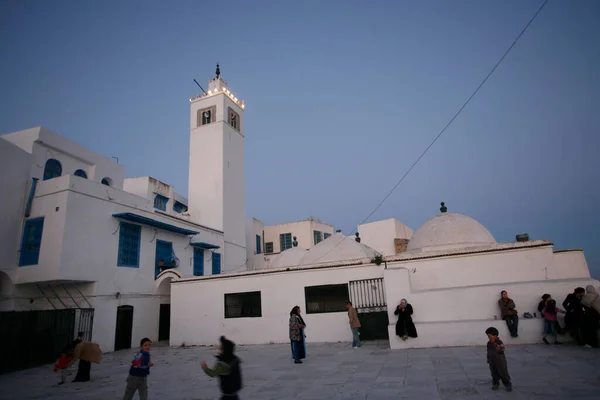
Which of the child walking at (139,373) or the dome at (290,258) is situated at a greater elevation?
the dome at (290,258)

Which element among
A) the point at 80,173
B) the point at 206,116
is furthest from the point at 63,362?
the point at 206,116

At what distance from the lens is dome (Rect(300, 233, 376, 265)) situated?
18.0 metres

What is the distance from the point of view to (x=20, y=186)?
15.0 metres

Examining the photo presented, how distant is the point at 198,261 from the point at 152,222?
4918mm

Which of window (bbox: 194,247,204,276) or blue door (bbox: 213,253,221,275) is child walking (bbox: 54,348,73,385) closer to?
window (bbox: 194,247,204,276)

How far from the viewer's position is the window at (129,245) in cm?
1652

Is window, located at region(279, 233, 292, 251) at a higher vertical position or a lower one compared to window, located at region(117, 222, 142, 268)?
higher

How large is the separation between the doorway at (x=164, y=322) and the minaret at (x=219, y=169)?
554 centimetres

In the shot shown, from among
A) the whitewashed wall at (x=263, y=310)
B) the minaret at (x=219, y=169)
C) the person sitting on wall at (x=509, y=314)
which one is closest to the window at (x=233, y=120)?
the minaret at (x=219, y=169)

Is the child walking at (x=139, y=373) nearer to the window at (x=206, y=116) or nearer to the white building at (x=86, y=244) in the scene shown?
the white building at (x=86, y=244)

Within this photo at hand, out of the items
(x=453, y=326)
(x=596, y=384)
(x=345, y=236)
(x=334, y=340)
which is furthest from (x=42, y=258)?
(x=596, y=384)

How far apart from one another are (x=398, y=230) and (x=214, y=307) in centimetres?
1669

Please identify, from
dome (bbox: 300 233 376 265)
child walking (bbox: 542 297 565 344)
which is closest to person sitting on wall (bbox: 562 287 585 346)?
child walking (bbox: 542 297 565 344)

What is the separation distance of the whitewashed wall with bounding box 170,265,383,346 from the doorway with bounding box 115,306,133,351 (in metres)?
1.88
